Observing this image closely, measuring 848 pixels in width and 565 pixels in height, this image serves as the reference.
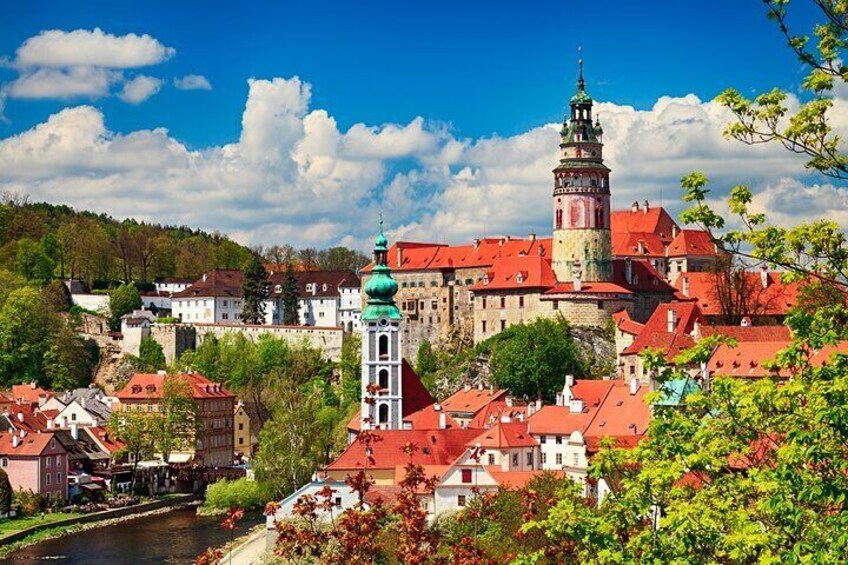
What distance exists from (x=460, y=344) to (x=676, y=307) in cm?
1565

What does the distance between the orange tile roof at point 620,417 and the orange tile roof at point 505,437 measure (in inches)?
78.4

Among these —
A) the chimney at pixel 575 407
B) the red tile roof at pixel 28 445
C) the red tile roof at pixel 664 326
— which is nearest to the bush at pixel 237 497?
the red tile roof at pixel 28 445

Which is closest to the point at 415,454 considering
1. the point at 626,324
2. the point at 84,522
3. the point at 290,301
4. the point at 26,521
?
the point at 84,522

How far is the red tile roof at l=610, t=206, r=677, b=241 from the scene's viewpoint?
7106cm

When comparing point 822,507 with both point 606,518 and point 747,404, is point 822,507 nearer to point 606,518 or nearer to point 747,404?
point 747,404

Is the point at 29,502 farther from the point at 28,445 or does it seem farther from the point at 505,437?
the point at 505,437

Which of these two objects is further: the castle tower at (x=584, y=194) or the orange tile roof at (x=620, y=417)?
the castle tower at (x=584, y=194)

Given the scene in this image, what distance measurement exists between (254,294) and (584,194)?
95.0ft

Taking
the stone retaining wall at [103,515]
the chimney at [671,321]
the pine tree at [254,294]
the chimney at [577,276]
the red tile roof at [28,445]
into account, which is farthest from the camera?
the pine tree at [254,294]

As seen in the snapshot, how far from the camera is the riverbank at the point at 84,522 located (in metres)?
41.7

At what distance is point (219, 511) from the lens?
163ft

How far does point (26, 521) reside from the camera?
149ft

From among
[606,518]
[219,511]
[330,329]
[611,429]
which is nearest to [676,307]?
[611,429]

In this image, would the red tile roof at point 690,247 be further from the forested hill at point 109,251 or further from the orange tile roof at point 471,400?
the forested hill at point 109,251
